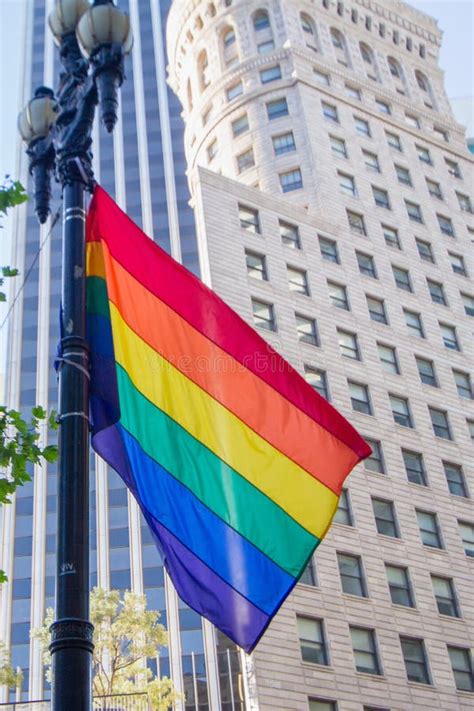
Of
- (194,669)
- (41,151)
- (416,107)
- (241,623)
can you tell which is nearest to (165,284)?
(41,151)

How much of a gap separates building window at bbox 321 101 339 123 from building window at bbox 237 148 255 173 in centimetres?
475

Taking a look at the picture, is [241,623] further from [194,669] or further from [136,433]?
[194,669]

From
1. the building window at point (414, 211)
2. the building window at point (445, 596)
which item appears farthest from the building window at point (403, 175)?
the building window at point (445, 596)

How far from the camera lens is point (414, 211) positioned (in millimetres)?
58125

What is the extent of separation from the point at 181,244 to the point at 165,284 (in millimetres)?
86242

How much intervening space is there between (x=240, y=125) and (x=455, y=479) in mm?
25285

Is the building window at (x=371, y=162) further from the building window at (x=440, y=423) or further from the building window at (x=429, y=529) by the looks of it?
the building window at (x=429, y=529)

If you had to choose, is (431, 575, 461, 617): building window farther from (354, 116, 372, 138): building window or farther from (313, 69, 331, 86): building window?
(313, 69, 331, 86): building window

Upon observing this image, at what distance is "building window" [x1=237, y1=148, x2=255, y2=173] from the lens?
58.7 metres

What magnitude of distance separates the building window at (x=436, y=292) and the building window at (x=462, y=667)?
19370 millimetres

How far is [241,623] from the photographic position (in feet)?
36.2

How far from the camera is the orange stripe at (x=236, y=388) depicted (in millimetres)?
11727

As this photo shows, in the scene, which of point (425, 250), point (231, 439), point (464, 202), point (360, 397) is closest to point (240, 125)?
point (425, 250)

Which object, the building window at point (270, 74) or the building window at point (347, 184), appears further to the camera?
the building window at point (270, 74)
